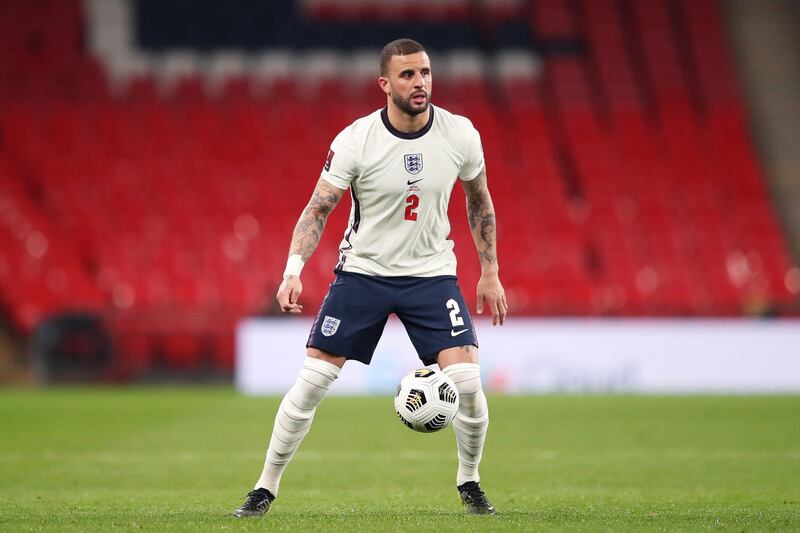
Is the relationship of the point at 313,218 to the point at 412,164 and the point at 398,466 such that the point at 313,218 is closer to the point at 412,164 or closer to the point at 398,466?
the point at 412,164

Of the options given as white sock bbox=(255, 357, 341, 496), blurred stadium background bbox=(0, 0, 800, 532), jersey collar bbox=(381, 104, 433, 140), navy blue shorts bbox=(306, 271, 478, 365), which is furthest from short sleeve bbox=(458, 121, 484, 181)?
blurred stadium background bbox=(0, 0, 800, 532)

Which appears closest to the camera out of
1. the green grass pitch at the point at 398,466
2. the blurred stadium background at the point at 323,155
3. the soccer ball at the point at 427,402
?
the soccer ball at the point at 427,402

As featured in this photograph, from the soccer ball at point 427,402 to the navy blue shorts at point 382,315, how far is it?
1.18 feet

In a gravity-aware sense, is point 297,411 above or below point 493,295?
below

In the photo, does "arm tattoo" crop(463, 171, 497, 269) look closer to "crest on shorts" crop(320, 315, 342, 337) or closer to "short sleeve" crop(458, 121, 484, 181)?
"short sleeve" crop(458, 121, 484, 181)

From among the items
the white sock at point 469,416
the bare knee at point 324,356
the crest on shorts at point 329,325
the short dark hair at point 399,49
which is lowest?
the white sock at point 469,416

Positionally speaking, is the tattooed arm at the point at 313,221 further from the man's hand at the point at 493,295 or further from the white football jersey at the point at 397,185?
the man's hand at the point at 493,295

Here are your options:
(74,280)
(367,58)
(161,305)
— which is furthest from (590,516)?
(367,58)

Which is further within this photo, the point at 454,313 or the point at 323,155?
the point at 323,155

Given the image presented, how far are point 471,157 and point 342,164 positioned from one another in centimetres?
73

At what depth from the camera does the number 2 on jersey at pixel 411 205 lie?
6441 mm

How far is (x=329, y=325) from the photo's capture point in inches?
252

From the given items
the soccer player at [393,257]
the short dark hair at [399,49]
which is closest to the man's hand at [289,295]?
the soccer player at [393,257]

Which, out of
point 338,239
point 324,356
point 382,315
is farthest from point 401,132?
point 338,239
